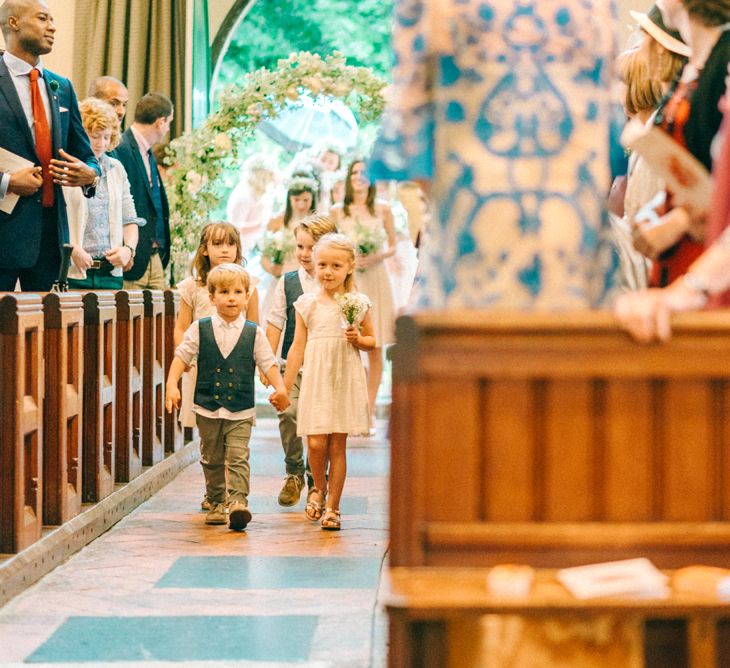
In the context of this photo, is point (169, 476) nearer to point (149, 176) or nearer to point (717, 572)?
point (149, 176)

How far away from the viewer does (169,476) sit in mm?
6934

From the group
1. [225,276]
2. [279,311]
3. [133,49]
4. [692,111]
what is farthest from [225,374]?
[133,49]

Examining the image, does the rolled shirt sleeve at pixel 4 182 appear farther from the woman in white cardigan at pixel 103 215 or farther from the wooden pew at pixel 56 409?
the woman in white cardigan at pixel 103 215

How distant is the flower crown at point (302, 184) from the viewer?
8719 mm

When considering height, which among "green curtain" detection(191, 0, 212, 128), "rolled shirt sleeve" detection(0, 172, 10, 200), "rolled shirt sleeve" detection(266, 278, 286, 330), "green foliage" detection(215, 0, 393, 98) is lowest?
"rolled shirt sleeve" detection(266, 278, 286, 330)

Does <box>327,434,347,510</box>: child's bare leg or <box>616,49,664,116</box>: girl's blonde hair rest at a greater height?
<box>616,49,664,116</box>: girl's blonde hair

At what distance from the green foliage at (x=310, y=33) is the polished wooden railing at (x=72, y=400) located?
6.72 m

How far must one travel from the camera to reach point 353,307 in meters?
5.59

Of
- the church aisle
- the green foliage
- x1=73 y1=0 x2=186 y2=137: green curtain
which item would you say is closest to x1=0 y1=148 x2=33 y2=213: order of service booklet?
the church aisle

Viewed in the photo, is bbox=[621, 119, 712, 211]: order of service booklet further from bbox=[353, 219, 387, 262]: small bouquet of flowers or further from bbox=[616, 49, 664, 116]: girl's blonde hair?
bbox=[353, 219, 387, 262]: small bouquet of flowers

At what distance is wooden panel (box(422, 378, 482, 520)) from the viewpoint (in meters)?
2.21

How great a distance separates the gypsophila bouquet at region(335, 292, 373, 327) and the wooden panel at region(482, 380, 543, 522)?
3.38m

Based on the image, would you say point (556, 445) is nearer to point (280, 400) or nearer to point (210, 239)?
point (280, 400)

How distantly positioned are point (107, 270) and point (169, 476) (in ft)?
3.46
